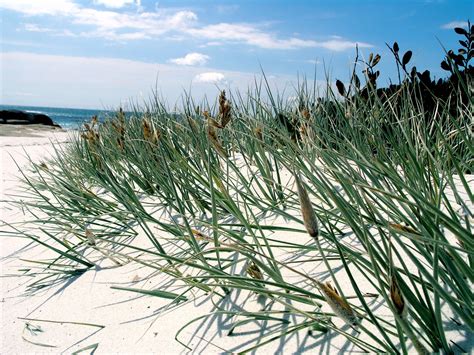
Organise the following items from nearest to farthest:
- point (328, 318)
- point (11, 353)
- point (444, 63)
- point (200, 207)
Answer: point (328, 318) < point (11, 353) < point (200, 207) < point (444, 63)

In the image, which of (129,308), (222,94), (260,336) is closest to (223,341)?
(260,336)

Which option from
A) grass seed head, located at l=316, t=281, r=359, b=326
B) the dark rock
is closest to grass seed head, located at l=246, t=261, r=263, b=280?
grass seed head, located at l=316, t=281, r=359, b=326

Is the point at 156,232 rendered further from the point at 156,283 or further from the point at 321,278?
the point at 321,278

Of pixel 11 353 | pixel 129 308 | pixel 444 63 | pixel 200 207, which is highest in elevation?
pixel 444 63

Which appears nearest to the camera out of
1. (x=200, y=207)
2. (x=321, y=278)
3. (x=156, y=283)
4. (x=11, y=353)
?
(x=321, y=278)

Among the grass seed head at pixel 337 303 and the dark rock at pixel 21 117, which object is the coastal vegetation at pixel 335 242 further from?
the dark rock at pixel 21 117

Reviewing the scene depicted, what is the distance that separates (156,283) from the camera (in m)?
1.25

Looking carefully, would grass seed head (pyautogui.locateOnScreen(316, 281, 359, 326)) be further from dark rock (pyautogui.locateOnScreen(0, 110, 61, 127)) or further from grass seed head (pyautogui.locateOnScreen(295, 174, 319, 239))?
dark rock (pyautogui.locateOnScreen(0, 110, 61, 127))

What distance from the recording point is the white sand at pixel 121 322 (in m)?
0.92

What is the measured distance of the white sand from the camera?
92 cm

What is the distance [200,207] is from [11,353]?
0.72m

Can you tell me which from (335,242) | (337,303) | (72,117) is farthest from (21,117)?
(72,117)

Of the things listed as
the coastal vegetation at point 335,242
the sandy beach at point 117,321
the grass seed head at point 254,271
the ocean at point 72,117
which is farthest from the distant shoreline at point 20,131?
the grass seed head at point 254,271

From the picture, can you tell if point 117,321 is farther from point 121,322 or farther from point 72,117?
point 72,117
